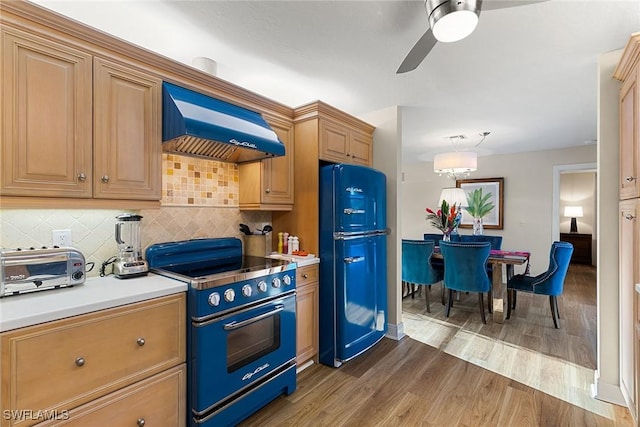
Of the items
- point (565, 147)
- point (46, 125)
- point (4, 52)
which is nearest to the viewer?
point (4, 52)

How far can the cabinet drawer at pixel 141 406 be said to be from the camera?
4.20 ft

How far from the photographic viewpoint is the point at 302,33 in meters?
1.84

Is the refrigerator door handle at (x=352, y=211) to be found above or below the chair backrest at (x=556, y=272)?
above

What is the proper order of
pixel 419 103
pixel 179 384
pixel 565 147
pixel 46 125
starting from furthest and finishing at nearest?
pixel 565 147, pixel 419 103, pixel 179 384, pixel 46 125

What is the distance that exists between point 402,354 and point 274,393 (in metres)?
1.32

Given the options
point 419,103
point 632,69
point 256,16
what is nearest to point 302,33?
point 256,16

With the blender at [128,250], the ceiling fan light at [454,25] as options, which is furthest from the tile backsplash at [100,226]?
the ceiling fan light at [454,25]

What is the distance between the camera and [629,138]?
1796 millimetres

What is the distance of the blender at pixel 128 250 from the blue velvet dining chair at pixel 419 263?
2960 millimetres

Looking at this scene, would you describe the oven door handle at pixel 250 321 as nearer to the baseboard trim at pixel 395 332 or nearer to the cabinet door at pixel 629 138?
the baseboard trim at pixel 395 332

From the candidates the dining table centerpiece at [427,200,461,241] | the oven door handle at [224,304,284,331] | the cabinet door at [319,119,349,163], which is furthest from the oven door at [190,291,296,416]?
the dining table centerpiece at [427,200,461,241]

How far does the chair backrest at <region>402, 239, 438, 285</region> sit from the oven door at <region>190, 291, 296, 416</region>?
2.13 metres

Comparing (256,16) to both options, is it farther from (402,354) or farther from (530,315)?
(530,315)

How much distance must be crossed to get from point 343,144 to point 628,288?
2.26 meters
